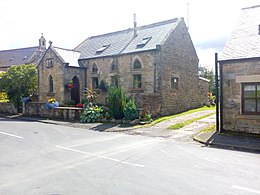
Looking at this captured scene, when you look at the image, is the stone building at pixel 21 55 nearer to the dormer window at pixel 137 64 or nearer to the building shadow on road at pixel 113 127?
the dormer window at pixel 137 64

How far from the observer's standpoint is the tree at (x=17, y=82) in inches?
995

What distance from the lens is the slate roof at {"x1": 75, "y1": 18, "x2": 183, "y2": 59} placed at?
21250mm

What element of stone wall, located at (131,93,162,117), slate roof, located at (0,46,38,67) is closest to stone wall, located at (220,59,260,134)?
stone wall, located at (131,93,162,117)

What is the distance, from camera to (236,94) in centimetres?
1151

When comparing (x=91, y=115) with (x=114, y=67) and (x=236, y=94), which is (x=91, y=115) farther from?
(x=236, y=94)

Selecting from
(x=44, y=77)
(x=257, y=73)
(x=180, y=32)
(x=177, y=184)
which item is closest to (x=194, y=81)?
(x=180, y=32)

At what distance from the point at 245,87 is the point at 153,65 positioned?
31.0 feet

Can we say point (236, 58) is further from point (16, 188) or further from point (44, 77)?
point (44, 77)

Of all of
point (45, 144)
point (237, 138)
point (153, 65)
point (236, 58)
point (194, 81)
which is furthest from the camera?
point (194, 81)

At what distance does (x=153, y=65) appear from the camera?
64.9ft

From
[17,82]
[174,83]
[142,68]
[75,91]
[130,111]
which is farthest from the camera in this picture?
[75,91]

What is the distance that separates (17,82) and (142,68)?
1401 cm

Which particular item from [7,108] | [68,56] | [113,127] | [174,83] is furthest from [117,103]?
[7,108]

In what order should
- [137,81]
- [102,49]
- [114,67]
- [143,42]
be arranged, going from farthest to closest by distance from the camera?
[102,49] → [114,67] → [143,42] → [137,81]
